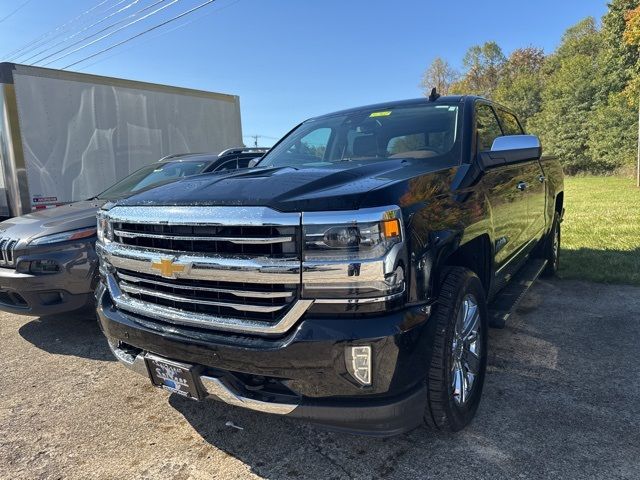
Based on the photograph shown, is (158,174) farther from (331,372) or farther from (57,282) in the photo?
(331,372)

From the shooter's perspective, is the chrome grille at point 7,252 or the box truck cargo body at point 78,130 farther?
the box truck cargo body at point 78,130

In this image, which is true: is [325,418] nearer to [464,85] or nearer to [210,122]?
[210,122]

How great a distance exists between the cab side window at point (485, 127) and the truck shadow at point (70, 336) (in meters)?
3.37

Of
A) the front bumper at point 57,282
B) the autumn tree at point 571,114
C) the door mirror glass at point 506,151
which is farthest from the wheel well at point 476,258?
the autumn tree at point 571,114

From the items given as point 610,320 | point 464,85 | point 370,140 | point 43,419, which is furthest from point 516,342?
point 464,85

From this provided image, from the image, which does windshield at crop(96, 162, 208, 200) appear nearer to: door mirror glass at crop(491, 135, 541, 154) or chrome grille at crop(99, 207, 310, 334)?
chrome grille at crop(99, 207, 310, 334)

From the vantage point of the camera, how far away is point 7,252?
4309 millimetres

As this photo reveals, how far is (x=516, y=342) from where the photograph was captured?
3959 mm

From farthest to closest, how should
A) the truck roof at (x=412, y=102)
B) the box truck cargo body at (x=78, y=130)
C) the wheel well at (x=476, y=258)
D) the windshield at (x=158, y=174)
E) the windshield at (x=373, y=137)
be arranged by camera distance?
the box truck cargo body at (x=78, y=130)
the windshield at (x=158, y=174)
the truck roof at (x=412, y=102)
the windshield at (x=373, y=137)
the wheel well at (x=476, y=258)

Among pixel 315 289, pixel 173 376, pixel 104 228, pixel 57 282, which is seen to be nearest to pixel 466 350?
pixel 315 289

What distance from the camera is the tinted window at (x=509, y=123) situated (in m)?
4.51

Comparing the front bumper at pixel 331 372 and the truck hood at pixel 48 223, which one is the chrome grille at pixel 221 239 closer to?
the front bumper at pixel 331 372

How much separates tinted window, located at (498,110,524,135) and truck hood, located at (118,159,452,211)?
6.52ft

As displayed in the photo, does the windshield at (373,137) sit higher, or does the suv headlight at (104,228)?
the windshield at (373,137)
